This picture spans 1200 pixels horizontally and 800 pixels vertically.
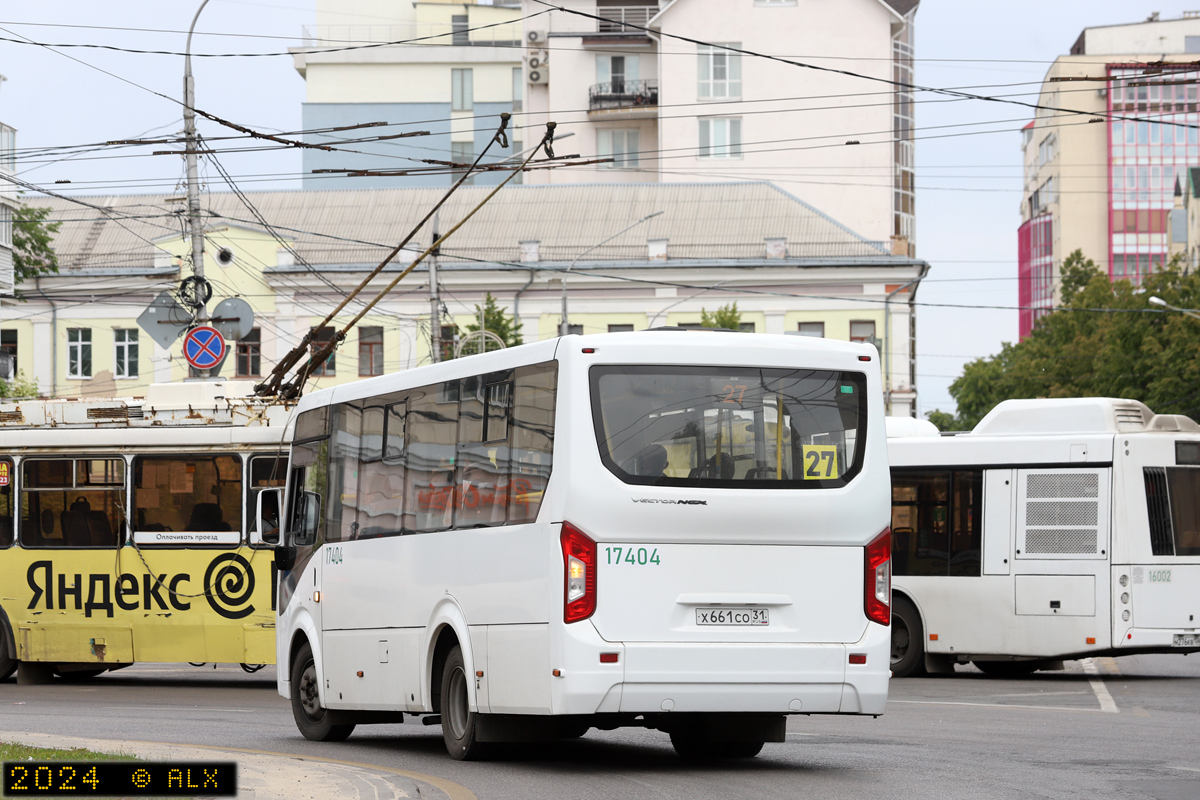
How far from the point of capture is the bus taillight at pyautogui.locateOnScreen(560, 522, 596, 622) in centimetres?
1130

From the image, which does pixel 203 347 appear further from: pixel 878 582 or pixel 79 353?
pixel 79 353

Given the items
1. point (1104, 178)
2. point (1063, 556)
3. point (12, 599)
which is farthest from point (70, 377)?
point (1104, 178)

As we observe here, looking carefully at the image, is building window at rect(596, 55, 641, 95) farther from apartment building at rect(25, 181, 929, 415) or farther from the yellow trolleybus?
the yellow trolleybus

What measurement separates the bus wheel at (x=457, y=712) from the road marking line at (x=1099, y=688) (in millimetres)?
6825

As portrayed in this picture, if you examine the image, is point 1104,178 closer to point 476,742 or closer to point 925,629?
point 925,629

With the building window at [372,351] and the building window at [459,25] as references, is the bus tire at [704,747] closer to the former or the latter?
the building window at [372,351]

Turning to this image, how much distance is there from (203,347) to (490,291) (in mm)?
37028

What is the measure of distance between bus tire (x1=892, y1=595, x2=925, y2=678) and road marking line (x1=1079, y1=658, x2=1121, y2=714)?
6.42ft

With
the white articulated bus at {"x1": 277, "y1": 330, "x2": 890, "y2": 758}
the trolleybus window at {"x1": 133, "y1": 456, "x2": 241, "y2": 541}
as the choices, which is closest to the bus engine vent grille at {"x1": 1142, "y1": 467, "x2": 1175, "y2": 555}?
the white articulated bus at {"x1": 277, "y1": 330, "x2": 890, "y2": 758}

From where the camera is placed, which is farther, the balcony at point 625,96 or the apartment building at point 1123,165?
the apartment building at point 1123,165

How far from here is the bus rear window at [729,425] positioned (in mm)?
11523

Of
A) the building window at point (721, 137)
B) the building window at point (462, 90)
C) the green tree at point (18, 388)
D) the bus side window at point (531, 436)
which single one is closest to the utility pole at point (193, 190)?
the green tree at point (18, 388)

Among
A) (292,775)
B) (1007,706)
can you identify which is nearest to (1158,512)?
(1007,706)

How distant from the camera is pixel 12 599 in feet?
72.5
